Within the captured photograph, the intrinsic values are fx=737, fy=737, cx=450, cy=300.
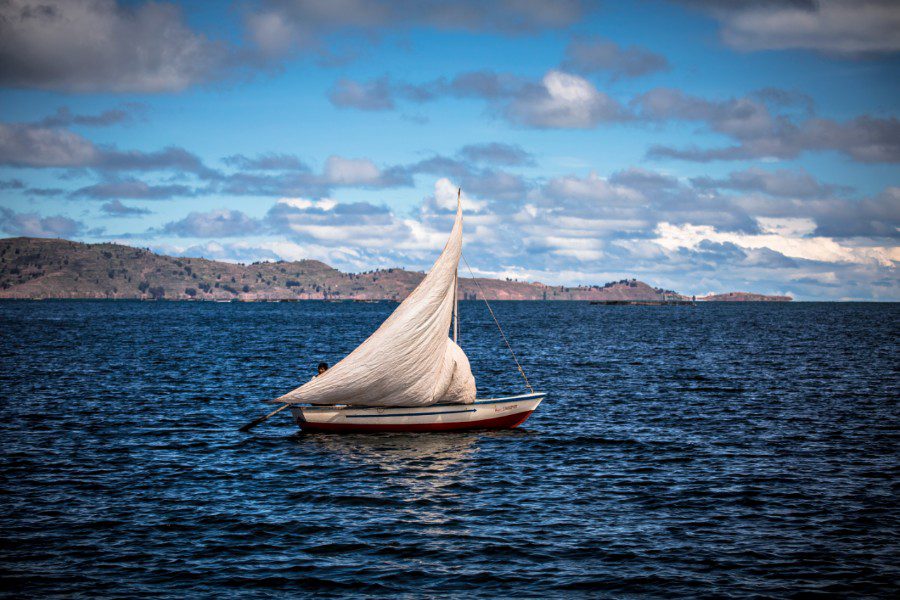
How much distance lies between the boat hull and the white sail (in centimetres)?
39

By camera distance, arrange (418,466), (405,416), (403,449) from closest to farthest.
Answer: (418,466), (403,449), (405,416)

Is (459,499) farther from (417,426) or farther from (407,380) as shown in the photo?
(417,426)

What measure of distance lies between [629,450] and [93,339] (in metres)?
94.8

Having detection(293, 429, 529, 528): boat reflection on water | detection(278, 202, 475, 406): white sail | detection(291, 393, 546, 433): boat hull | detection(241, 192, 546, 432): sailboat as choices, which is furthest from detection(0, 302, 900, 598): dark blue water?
detection(278, 202, 475, 406): white sail

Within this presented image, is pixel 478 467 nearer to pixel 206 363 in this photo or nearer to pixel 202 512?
pixel 202 512

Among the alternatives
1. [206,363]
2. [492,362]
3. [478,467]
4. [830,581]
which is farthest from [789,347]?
[830,581]

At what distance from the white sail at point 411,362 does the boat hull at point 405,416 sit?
0.39 meters

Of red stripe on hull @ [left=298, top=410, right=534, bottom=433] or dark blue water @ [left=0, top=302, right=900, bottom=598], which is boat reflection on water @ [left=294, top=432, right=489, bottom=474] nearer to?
dark blue water @ [left=0, top=302, right=900, bottom=598]

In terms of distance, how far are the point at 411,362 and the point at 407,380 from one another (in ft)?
2.95

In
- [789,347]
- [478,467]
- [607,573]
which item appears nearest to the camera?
[607,573]

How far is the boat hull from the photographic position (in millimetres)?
34719

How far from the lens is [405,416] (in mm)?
35094

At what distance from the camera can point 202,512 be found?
22844mm

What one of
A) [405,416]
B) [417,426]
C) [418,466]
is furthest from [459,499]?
[417,426]
